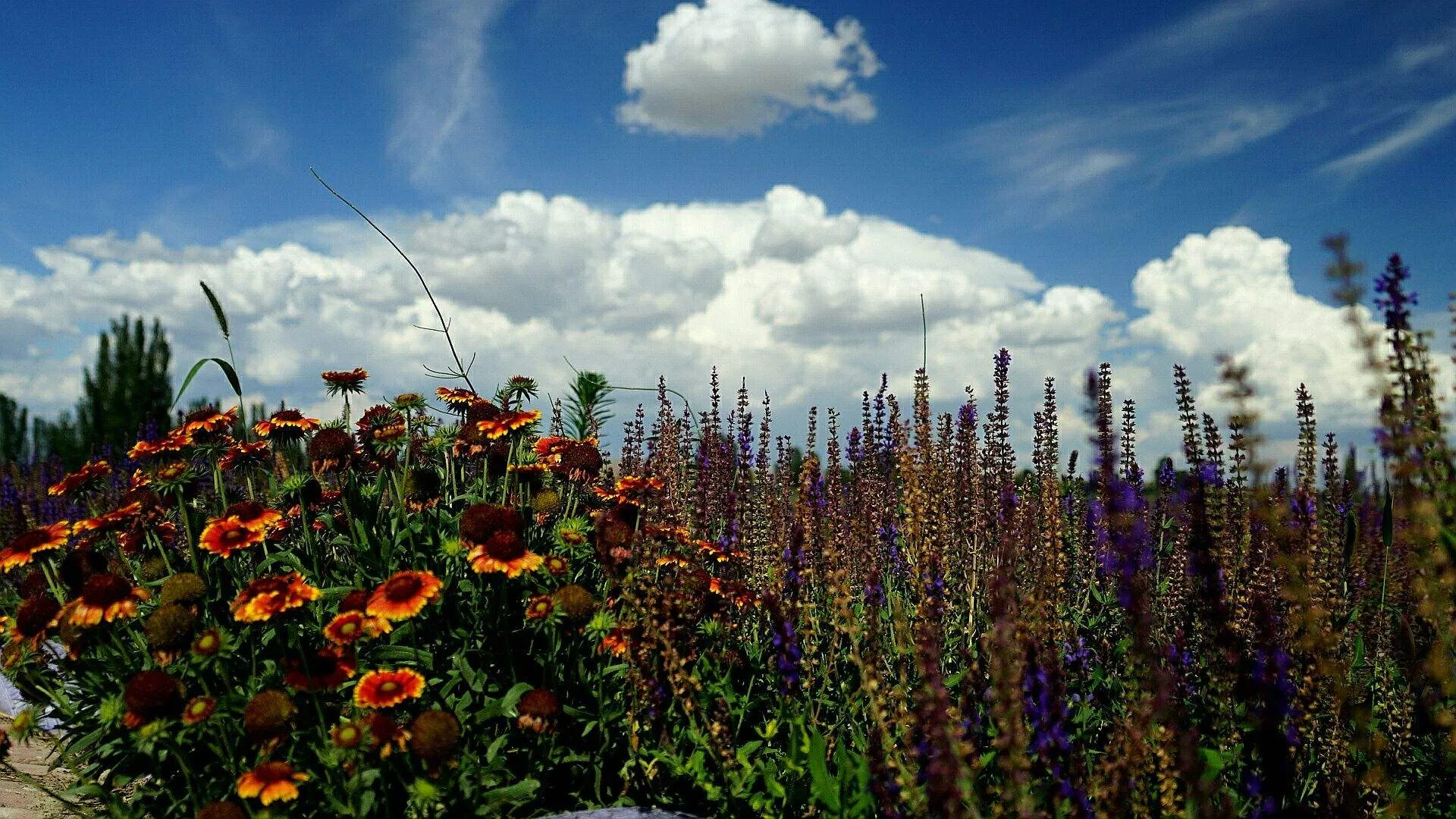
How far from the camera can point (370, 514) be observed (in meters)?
4.20

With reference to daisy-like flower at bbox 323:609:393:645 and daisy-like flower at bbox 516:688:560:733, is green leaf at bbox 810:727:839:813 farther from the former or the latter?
daisy-like flower at bbox 323:609:393:645

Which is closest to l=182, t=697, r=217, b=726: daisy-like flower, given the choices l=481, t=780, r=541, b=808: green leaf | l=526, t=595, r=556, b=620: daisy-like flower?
l=481, t=780, r=541, b=808: green leaf

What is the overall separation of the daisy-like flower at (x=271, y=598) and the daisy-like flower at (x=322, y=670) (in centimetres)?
17

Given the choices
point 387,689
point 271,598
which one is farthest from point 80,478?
point 387,689

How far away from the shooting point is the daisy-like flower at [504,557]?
306cm

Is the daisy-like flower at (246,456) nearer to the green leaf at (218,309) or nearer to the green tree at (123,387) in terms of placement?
the green leaf at (218,309)

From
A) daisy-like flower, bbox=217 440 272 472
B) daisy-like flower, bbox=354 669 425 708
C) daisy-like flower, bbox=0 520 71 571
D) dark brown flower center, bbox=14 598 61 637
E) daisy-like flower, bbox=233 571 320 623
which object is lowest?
daisy-like flower, bbox=354 669 425 708

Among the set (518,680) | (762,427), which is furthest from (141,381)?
(518,680)

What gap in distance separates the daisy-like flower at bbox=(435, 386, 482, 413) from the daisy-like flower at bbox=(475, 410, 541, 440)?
20.5 inches

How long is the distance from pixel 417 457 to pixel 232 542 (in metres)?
1.52

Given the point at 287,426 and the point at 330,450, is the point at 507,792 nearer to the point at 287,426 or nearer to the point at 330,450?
the point at 330,450

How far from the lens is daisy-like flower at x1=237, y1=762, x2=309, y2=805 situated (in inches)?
107

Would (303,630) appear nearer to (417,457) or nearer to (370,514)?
(370,514)

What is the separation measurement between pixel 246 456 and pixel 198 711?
1721 millimetres
